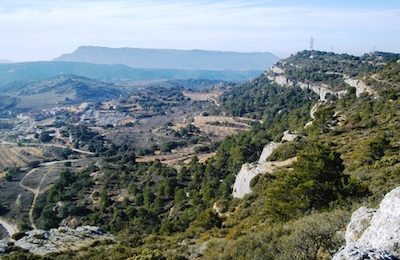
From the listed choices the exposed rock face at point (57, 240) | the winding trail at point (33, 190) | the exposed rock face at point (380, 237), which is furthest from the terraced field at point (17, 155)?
the exposed rock face at point (380, 237)

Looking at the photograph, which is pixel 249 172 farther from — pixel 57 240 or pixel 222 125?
pixel 222 125

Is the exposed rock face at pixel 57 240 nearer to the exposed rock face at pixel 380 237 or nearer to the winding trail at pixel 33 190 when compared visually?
the exposed rock face at pixel 380 237

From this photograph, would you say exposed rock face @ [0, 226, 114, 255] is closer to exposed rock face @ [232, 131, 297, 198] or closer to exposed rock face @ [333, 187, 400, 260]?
exposed rock face @ [232, 131, 297, 198]

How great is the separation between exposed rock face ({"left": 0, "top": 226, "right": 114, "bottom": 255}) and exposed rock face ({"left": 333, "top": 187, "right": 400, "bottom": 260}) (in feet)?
79.5

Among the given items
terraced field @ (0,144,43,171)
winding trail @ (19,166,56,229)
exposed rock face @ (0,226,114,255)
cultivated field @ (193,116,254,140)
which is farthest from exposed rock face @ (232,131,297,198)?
terraced field @ (0,144,43,171)

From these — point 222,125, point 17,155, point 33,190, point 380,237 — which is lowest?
point 17,155

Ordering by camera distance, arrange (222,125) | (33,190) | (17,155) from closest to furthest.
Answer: (33,190) → (222,125) → (17,155)

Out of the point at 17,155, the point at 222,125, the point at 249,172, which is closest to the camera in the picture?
the point at 249,172

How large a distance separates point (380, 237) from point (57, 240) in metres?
28.2

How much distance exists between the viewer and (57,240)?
33.9 m

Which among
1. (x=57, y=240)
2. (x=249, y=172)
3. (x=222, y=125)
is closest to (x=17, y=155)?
(x=222, y=125)

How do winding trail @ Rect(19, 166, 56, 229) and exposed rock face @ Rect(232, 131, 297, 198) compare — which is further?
winding trail @ Rect(19, 166, 56, 229)

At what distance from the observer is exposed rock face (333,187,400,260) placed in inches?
331

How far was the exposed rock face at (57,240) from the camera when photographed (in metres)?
31.9
